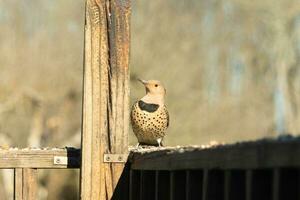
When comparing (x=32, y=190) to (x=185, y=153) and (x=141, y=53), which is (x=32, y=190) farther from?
(x=141, y=53)

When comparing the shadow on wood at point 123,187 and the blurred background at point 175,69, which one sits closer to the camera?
the shadow on wood at point 123,187

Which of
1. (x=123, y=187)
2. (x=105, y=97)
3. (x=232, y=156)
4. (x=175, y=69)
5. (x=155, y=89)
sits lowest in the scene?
(x=123, y=187)

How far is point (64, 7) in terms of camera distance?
3450 cm

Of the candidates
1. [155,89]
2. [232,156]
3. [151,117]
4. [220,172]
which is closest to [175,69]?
[155,89]

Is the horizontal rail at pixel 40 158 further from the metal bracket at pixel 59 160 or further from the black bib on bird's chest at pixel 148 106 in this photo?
the black bib on bird's chest at pixel 148 106

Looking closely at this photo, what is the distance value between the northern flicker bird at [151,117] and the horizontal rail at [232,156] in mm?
2346

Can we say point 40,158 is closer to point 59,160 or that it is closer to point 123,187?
point 59,160

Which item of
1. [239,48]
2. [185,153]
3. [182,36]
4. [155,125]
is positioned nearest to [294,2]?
[239,48]

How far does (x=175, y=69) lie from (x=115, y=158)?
28.2 metres

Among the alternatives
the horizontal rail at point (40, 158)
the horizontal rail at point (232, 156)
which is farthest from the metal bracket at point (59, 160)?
the horizontal rail at point (232, 156)

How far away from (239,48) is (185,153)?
3912 cm

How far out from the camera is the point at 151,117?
6.85 metres

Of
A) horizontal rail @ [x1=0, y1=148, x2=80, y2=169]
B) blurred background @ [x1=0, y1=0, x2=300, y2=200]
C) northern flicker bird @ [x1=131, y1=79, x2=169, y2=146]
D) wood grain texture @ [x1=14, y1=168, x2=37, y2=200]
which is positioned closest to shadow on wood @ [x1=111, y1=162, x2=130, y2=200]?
horizontal rail @ [x1=0, y1=148, x2=80, y2=169]

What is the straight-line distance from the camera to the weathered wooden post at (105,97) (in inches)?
173
